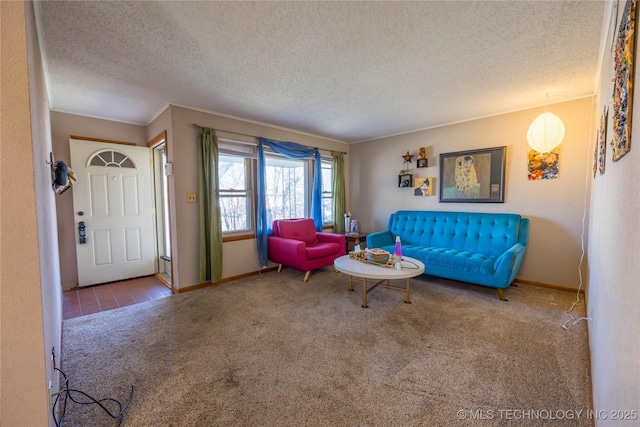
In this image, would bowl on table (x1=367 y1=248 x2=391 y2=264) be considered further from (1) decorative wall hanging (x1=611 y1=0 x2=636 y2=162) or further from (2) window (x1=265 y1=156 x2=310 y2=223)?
(1) decorative wall hanging (x1=611 y1=0 x2=636 y2=162)

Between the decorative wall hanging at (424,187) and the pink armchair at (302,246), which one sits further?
the decorative wall hanging at (424,187)

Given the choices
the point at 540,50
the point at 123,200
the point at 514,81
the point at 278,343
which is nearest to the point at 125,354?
the point at 278,343

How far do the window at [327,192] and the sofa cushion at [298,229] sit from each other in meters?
0.85

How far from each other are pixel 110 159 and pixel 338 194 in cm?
364

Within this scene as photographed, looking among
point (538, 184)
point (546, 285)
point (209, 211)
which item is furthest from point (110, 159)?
point (546, 285)

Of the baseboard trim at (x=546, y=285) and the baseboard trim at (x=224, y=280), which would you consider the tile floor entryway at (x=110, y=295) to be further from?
the baseboard trim at (x=546, y=285)

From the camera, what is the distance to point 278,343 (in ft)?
6.89

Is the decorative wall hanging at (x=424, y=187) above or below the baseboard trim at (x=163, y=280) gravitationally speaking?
above

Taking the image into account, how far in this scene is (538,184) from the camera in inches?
131

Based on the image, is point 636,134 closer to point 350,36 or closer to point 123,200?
point 350,36

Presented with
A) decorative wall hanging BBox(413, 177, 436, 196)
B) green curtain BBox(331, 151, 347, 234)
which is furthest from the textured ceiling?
green curtain BBox(331, 151, 347, 234)

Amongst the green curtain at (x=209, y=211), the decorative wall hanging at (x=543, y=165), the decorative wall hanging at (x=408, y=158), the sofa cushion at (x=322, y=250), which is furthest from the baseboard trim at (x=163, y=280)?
the decorative wall hanging at (x=543, y=165)

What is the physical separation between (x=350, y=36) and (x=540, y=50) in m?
1.53

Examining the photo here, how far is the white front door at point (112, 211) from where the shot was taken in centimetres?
346
